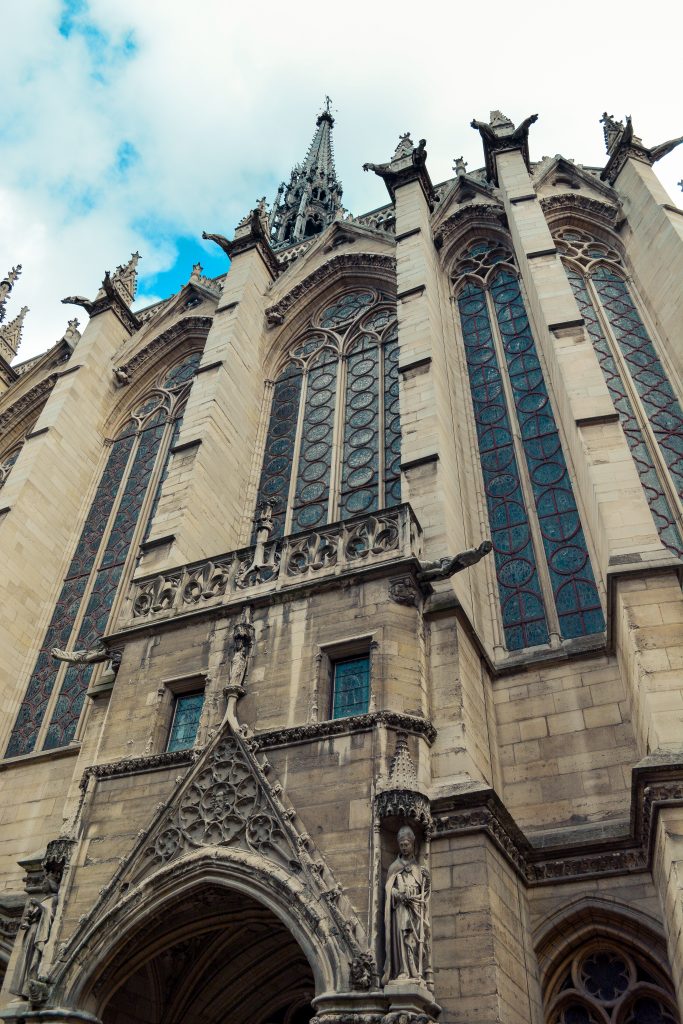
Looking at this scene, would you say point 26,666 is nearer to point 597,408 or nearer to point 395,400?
point 395,400

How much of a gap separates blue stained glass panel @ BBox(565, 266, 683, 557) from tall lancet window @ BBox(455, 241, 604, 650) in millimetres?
1011

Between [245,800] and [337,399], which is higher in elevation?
[337,399]

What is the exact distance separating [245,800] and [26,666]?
7.54 m

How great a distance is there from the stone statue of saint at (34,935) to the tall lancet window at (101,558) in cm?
446

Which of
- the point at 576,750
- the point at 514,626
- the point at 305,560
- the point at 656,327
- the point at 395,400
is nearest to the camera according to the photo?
the point at 576,750

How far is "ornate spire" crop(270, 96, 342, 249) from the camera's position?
32.0 metres

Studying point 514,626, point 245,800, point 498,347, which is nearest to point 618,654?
point 514,626

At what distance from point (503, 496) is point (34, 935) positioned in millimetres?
7744

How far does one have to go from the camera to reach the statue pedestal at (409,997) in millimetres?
5777

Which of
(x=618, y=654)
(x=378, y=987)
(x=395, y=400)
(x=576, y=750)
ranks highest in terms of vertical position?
(x=395, y=400)

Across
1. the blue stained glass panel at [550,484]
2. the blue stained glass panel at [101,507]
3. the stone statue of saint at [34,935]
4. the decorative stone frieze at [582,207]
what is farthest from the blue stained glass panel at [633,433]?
the blue stained glass panel at [101,507]

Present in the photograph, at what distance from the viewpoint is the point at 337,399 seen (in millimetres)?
14844

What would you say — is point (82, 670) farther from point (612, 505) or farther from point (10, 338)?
point (10, 338)

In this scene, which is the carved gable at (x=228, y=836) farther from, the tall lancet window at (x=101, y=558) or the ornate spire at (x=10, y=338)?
the ornate spire at (x=10, y=338)
